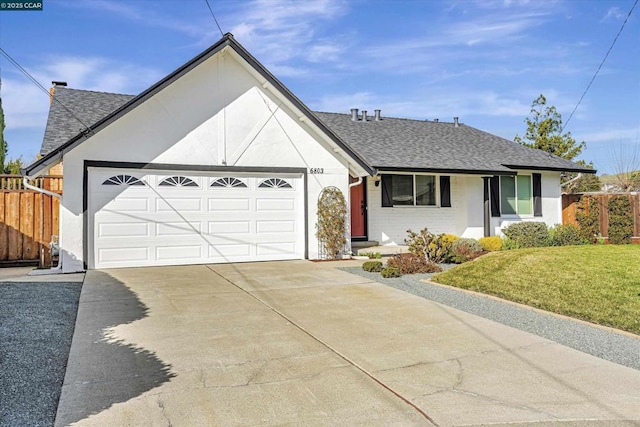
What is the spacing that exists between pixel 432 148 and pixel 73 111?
1221 cm

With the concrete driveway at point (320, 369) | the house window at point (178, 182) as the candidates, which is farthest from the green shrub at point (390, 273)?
the house window at point (178, 182)

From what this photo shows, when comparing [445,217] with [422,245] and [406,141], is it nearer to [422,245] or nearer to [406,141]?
[406,141]

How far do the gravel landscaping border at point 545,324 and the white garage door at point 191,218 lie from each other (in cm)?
436

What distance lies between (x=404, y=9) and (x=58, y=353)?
13.1 m

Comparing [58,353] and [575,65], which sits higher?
[575,65]

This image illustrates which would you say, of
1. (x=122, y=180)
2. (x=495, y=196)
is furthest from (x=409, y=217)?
(x=122, y=180)

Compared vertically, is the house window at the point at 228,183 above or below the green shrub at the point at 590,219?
above

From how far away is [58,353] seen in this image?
519 cm

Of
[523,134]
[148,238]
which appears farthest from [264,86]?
[523,134]

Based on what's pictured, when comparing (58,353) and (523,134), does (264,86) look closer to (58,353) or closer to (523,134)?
(58,353)

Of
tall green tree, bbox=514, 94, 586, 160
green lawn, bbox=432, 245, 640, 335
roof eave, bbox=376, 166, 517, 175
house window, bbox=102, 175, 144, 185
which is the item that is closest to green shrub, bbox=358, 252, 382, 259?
roof eave, bbox=376, 166, 517, 175

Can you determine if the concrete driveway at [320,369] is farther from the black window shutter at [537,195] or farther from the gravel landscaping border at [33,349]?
the black window shutter at [537,195]

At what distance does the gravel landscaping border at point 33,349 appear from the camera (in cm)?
378

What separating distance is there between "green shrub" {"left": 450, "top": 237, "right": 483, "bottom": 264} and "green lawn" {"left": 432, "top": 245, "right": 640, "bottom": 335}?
1.77 meters
